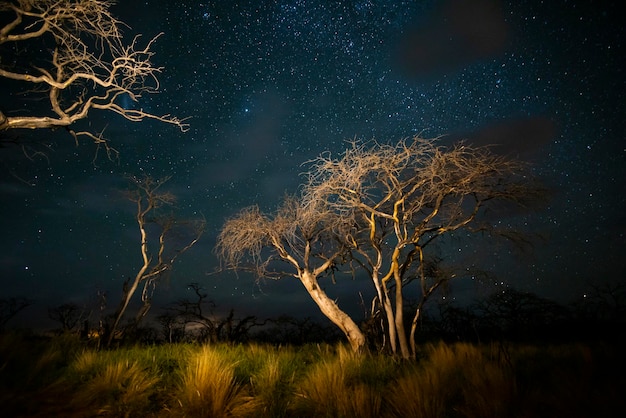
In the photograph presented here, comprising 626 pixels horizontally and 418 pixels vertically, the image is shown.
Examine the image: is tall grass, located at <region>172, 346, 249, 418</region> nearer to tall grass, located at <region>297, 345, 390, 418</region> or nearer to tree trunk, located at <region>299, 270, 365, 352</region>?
tall grass, located at <region>297, 345, 390, 418</region>

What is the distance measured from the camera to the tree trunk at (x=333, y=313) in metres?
10.6

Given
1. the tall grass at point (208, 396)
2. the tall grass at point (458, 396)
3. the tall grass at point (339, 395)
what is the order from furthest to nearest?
1. the tall grass at point (208, 396)
2. the tall grass at point (339, 395)
3. the tall grass at point (458, 396)

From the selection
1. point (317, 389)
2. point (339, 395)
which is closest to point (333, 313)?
point (317, 389)

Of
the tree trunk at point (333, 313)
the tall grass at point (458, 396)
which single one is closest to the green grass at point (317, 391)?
the tall grass at point (458, 396)

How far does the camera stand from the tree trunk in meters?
10.6

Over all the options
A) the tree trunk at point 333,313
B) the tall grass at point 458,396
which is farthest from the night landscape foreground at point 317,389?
the tree trunk at point 333,313

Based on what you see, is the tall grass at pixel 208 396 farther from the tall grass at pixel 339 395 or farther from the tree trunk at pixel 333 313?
the tree trunk at pixel 333 313

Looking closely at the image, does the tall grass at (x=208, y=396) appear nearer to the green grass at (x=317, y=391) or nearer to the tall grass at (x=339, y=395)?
the green grass at (x=317, y=391)

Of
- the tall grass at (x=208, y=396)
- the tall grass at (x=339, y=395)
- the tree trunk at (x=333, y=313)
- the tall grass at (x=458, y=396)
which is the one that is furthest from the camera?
the tree trunk at (x=333, y=313)

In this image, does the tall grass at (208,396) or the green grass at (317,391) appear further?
the tall grass at (208,396)

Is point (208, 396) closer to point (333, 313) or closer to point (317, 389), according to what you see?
point (317, 389)

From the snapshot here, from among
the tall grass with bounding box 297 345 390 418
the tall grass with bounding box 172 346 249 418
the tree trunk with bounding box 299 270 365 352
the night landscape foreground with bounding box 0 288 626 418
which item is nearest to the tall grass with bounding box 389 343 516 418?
the night landscape foreground with bounding box 0 288 626 418

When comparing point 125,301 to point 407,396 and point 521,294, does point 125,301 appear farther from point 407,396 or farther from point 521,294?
point 521,294

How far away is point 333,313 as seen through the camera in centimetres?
1106
